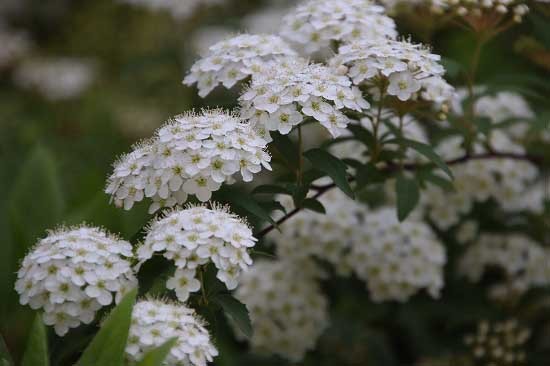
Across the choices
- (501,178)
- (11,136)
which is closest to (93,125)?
(11,136)

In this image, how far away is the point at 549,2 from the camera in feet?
10.6

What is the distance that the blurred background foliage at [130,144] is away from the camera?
145 inches

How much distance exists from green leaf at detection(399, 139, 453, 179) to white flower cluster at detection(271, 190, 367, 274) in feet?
2.33

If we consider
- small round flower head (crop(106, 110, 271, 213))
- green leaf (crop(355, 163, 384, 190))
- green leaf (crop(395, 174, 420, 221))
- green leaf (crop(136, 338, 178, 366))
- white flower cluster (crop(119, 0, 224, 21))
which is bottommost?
white flower cluster (crop(119, 0, 224, 21))

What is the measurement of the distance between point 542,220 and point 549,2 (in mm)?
1093

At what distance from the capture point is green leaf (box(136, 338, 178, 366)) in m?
2.04

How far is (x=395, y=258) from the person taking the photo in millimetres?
3414

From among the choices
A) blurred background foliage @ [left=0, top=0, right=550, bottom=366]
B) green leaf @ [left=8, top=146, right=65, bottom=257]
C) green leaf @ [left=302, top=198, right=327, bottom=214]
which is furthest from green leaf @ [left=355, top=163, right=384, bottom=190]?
green leaf @ [left=8, top=146, right=65, bottom=257]

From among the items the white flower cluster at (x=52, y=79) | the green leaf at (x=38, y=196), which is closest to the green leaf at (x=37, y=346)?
the green leaf at (x=38, y=196)

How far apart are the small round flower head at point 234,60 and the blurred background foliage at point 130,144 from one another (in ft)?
0.31

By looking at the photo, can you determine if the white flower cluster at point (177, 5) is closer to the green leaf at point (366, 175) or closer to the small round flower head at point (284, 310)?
the small round flower head at point (284, 310)

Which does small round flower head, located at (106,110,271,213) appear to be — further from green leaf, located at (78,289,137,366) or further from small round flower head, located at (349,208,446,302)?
small round flower head, located at (349,208,446,302)

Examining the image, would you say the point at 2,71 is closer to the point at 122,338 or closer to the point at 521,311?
the point at 521,311

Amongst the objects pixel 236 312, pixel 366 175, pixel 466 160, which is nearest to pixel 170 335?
pixel 236 312
